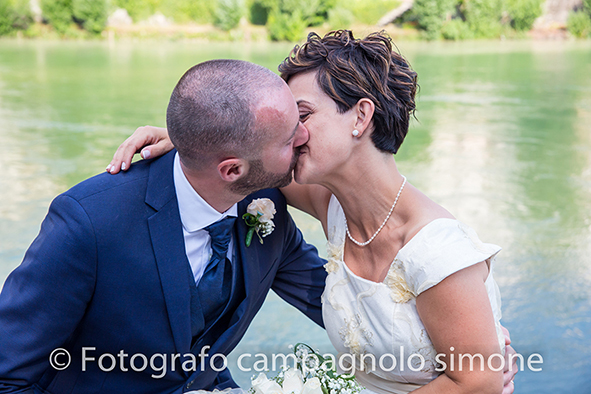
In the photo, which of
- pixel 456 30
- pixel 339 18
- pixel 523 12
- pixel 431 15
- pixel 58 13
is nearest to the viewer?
pixel 58 13

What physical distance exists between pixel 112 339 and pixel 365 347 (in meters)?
0.99

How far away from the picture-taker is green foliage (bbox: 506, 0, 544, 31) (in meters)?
41.3

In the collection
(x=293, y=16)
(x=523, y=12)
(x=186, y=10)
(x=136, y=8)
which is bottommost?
(x=136, y=8)

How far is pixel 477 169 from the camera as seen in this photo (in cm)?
824

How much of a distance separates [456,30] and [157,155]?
42.8 m

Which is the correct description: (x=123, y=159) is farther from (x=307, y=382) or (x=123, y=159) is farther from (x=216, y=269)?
(x=307, y=382)

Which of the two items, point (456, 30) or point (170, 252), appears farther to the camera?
point (456, 30)

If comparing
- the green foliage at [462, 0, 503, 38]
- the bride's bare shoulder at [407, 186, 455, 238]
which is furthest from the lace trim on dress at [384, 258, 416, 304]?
the green foliage at [462, 0, 503, 38]

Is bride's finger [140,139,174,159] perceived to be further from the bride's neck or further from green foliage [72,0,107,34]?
green foliage [72,0,107,34]

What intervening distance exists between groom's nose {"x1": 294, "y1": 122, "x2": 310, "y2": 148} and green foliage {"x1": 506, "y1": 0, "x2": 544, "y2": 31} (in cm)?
4511

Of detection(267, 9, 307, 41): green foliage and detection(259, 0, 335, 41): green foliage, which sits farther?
detection(259, 0, 335, 41): green foliage

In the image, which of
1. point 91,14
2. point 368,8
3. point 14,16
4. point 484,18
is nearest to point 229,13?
point 91,14

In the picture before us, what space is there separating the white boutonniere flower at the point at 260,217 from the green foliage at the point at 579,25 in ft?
147

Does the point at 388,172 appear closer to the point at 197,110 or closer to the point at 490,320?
the point at 490,320
